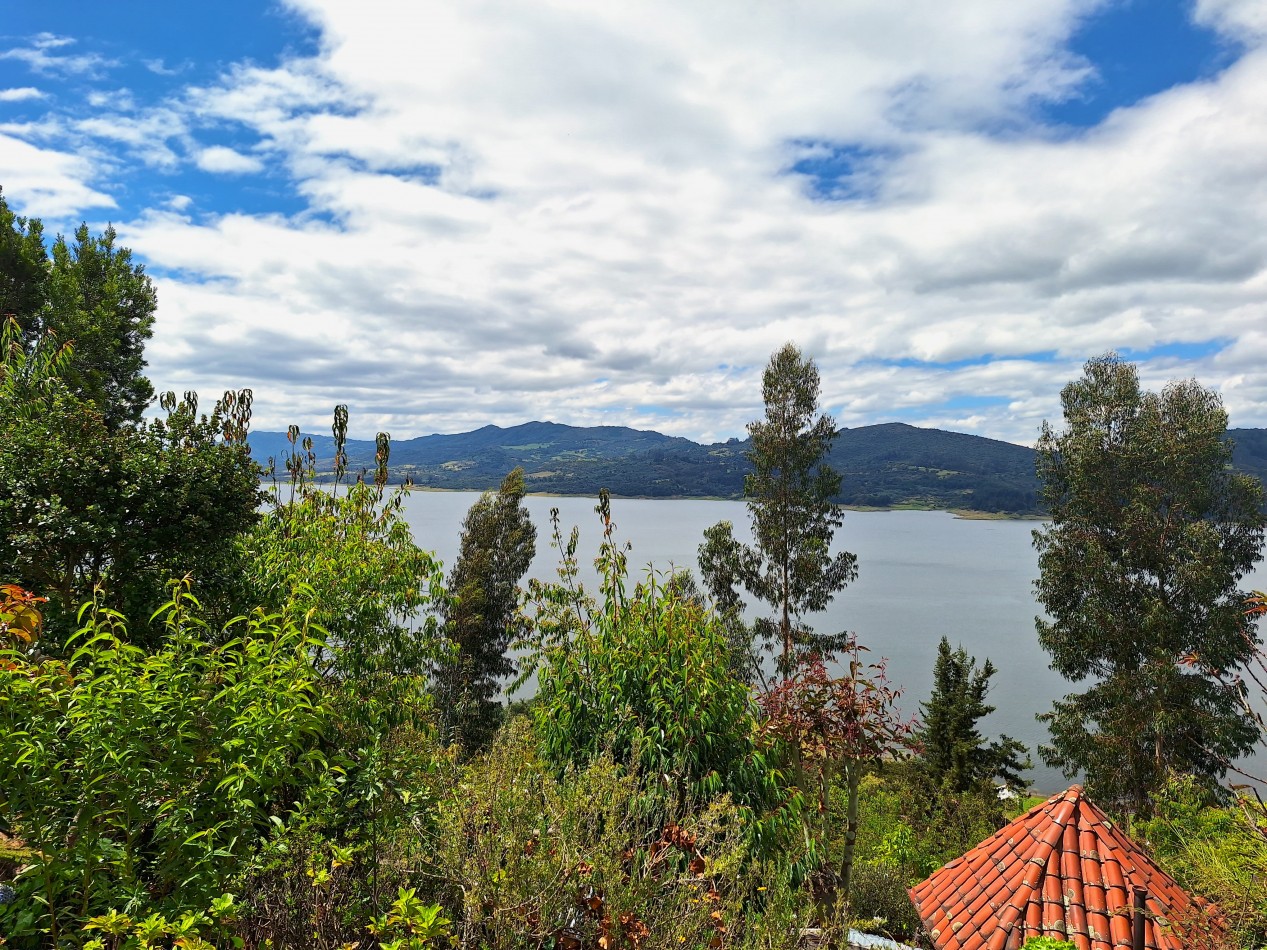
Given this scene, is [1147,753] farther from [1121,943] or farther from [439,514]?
[439,514]

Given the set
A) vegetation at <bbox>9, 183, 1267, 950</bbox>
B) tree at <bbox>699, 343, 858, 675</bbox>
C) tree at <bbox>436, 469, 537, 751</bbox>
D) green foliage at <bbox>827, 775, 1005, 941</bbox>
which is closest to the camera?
vegetation at <bbox>9, 183, 1267, 950</bbox>

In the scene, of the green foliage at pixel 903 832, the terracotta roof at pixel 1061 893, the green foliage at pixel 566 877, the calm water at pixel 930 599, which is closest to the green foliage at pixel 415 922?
the green foliage at pixel 566 877

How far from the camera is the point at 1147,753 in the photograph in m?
17.5

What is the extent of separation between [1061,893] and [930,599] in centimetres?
6696

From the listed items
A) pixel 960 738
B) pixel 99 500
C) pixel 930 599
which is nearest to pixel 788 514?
pixel 960 738

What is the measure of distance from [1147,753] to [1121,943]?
15.5m

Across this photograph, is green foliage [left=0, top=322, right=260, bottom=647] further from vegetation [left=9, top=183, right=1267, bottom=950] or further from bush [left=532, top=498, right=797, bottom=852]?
bush [left=532, top=498, right=797, bottom=852]

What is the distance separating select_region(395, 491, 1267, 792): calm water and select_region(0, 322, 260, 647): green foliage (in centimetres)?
534

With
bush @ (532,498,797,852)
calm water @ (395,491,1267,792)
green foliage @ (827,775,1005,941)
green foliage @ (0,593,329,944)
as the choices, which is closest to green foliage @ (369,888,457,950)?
green foliage @ (0,593,329,944)

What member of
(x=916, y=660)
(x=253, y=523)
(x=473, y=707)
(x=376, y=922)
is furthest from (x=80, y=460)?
(x=916, y=660)

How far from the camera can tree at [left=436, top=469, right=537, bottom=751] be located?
987 inches

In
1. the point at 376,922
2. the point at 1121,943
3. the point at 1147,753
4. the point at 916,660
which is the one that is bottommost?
the point at 916,660

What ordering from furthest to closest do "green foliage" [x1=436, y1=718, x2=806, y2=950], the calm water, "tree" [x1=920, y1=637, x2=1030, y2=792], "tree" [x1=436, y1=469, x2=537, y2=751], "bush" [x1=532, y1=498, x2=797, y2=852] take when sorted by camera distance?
the calm water, "tree" [x1=436, y1=469, x2=537, y2=751], "tree" [x1=920, y1=637, x2=1030, y2=792], "bush" [x1=532, y1=498, x2=797, y2=852], "green foliage" [x1=436, y1=718, x2=806, y2=950]

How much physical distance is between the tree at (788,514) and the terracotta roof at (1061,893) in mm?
14913
